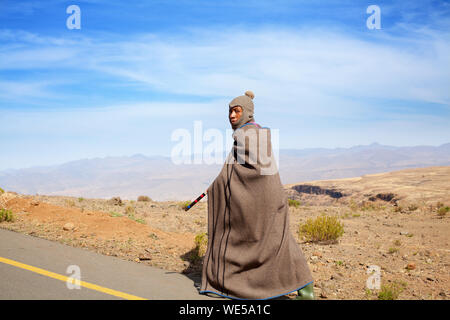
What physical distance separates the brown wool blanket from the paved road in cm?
57

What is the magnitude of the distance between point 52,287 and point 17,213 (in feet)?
23.0

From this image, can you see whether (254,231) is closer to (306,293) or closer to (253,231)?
(253,231)

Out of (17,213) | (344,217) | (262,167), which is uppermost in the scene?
(262,167)

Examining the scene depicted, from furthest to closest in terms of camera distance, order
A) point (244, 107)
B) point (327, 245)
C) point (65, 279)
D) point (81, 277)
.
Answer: point (327, 245)
point (81, 277)
point (65, 279)
point (244, 107)

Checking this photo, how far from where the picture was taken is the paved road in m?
4.93

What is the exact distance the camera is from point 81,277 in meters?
5.60

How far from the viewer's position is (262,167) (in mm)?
4836

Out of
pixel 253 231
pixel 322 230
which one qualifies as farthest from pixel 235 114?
pixel 322 230

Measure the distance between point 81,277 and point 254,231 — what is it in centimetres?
270

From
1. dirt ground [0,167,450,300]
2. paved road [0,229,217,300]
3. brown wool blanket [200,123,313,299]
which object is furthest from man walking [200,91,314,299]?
dirt ground [0,167,450,300]

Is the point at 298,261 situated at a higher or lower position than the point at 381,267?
higher
